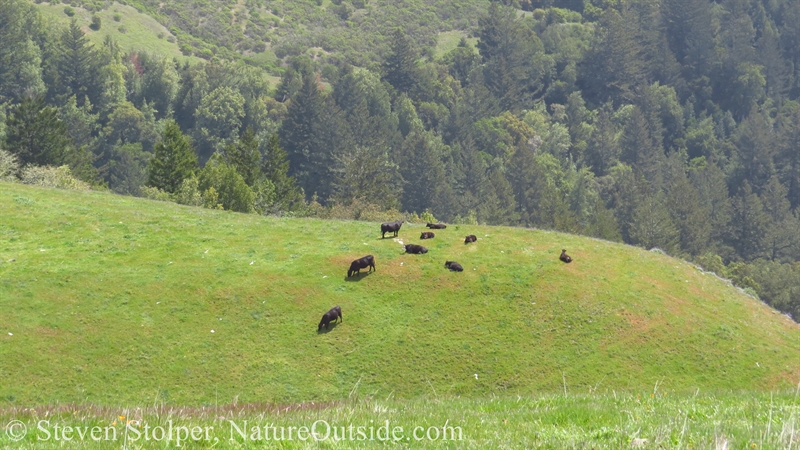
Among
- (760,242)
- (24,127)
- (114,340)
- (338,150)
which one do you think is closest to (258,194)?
(24,127)

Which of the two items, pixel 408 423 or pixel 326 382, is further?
pixel 326 382

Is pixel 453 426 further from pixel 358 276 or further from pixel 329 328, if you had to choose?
pixel 358 276

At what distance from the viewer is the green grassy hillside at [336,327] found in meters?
34.7

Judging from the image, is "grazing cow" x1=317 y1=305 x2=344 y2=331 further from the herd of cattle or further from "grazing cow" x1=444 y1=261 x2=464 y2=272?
"grazing cow" x1=444 y1=261 x2=464 y2=272

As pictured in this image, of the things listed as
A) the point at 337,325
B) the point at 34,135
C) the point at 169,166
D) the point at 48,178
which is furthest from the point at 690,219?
the point at 337,325

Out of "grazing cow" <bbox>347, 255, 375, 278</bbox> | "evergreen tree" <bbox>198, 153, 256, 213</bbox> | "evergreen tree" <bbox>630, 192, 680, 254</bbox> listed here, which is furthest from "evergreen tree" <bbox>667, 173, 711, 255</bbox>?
"grazing cow" <bbox>347, 255, 375, 278</bbox>

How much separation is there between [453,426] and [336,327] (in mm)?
24653

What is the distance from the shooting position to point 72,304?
3803 centimetres

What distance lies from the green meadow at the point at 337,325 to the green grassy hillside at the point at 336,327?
0.10 metres

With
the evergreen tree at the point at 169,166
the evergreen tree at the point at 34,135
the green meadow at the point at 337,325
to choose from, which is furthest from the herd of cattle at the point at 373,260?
the evergreen tree at the point at 34,135

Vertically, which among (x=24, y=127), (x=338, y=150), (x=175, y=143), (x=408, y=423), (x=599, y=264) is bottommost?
(x=338, y=150)

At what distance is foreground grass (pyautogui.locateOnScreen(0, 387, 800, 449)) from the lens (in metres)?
12.8

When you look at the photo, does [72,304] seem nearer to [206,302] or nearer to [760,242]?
[206,302]

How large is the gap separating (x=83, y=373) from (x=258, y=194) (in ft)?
246
